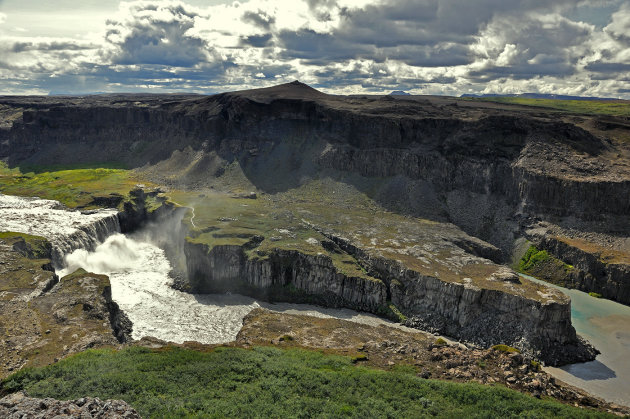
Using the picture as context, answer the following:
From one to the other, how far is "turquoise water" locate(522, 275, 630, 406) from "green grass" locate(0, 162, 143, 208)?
4752 inches

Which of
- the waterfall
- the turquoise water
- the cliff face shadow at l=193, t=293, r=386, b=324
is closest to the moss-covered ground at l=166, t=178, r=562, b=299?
the cliff face shadow at l=193, t=293, r=386, b=324

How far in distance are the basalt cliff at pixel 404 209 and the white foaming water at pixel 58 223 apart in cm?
1116

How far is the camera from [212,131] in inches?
6767

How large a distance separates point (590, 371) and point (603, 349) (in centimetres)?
811

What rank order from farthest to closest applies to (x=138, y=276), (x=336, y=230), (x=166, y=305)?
(x=336, y=230) → (x=138, y=276) → (x=166, y=305)

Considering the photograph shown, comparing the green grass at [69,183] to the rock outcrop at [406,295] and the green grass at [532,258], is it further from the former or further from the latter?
the green grass at [532,258]

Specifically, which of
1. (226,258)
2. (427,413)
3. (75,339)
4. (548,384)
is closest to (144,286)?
(226,258)

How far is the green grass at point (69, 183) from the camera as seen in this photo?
4943 inches

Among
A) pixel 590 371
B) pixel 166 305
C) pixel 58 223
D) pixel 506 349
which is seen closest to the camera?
pixel 506 349

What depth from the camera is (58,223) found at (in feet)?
318

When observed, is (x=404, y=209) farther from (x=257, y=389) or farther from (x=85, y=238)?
(x=257, y=389)

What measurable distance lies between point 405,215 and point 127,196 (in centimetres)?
8302

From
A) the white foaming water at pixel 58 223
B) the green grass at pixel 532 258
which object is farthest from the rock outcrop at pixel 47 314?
the green grass at pixel 532 258

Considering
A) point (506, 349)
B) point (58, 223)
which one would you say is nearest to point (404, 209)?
point (506, 349)
